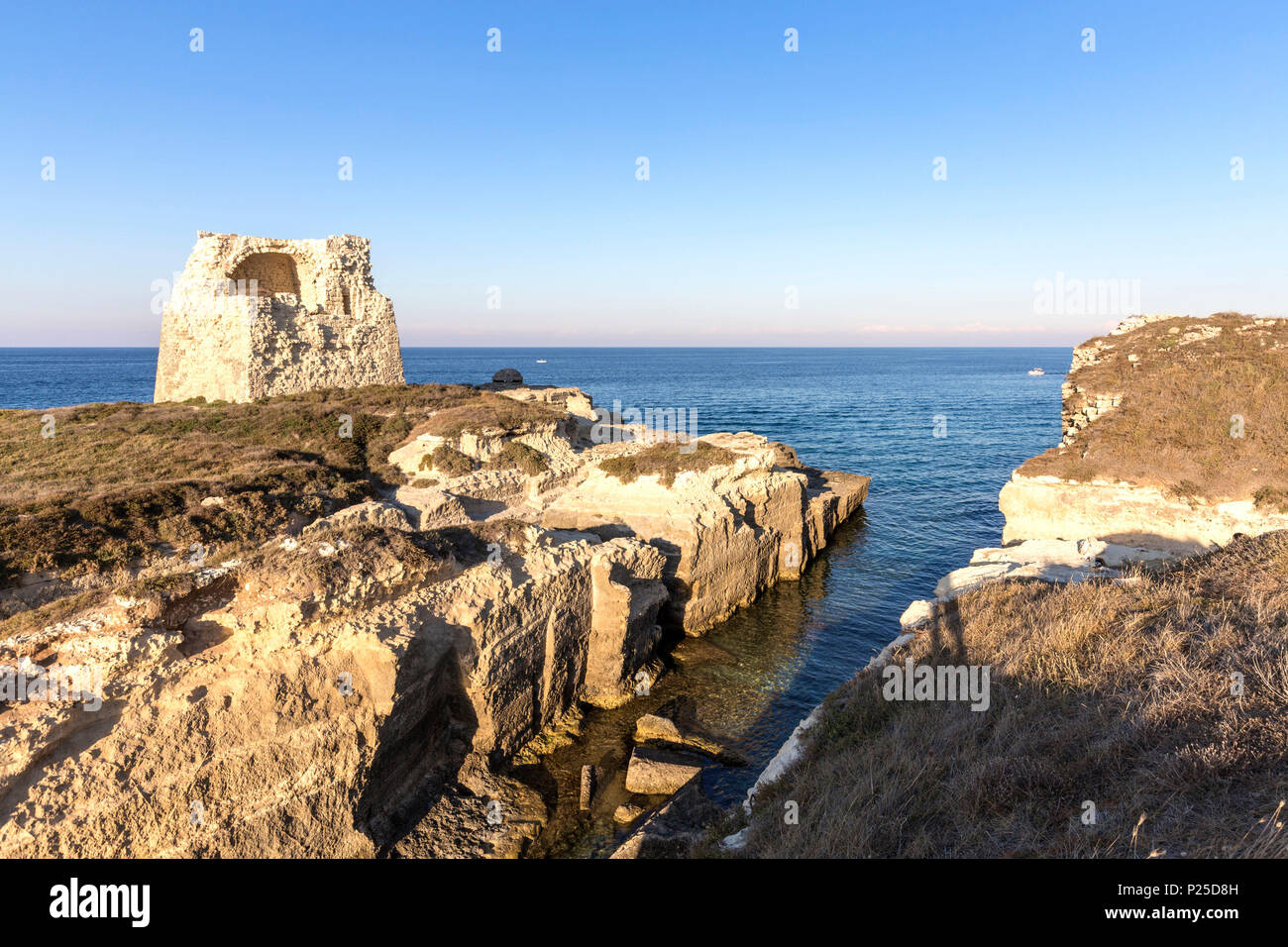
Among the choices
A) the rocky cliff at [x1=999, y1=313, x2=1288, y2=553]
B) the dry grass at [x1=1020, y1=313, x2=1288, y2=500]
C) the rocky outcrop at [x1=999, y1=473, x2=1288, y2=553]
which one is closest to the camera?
the rocky outcrop at [x1=999, y1=473, x2=1288, y2=553]

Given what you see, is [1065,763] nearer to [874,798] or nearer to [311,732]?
[874,798]

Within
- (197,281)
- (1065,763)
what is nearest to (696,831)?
(1065,763)

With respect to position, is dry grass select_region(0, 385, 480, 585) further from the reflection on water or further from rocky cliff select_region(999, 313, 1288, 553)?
rocky cliff select_region(999, 313, 1288, 553)

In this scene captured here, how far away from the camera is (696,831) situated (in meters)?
9.29

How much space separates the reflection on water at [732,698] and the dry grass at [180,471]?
8.60 meters

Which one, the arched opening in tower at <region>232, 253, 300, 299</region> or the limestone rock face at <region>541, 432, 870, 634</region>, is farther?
the arched opening in tower at <region>232, 253, 300, 299</region>

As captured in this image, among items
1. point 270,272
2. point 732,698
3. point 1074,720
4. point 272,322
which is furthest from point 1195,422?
point 270,272

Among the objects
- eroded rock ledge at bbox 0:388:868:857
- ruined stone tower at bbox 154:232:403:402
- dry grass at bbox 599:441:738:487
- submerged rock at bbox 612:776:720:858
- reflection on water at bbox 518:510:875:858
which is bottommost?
reflection on water at bbox 518:510:875:858

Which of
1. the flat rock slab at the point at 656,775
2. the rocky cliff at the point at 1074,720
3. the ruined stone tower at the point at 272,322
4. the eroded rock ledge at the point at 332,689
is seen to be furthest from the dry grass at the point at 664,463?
the ruined stone tower at the point at 272,322

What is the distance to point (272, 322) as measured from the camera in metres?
29.7

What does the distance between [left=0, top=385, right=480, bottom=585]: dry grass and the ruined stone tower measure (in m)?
2.04

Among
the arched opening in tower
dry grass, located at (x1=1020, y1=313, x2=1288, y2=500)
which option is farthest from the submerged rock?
the arched opening in tower

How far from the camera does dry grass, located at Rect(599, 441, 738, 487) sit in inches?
834

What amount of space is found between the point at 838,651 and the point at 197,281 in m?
30.8
